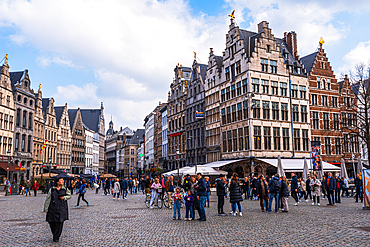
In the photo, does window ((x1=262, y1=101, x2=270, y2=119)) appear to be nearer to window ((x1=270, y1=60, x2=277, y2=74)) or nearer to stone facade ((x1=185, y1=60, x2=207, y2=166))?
window ((x1=270, y1=60, x2=277, y2=74))

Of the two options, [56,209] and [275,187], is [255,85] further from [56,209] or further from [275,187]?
[56,209]

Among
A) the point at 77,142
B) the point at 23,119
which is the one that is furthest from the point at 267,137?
the point at 77,142

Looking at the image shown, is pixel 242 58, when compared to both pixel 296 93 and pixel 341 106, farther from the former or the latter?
pixel 341 106

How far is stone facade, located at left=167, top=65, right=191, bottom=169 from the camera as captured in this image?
56375mm

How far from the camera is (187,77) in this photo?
211 feet

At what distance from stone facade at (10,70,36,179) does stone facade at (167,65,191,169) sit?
882 inches

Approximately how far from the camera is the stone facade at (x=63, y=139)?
249 feet

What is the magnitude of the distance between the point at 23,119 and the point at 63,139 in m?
24.0

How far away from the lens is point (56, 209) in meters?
8.98

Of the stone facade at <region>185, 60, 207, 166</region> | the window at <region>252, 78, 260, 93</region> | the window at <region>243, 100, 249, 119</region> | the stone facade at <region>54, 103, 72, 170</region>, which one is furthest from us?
the stone facade at <region>54, 103, 72, 170</region>

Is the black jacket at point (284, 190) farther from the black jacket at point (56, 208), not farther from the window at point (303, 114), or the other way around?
the window at point (303, 114)

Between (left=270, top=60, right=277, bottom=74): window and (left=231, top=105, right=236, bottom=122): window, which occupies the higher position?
(left=270, top=60, right=277, bottom=74): window

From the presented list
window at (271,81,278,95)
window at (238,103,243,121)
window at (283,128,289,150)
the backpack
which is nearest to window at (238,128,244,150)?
window at (238,103,243,121)

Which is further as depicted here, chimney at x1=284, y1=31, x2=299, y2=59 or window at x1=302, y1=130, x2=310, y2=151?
chimney at x1=284, y1=31, x2=299, y2=59
